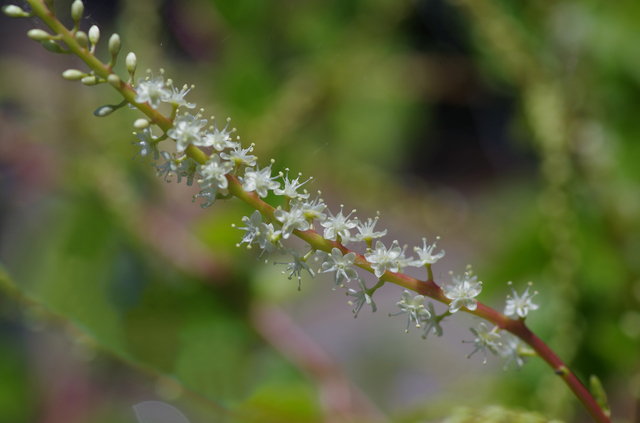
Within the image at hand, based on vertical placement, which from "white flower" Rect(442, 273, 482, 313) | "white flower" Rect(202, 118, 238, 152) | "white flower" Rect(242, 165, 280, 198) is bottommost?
"white flower" Rect(442, 273, 482, 313)

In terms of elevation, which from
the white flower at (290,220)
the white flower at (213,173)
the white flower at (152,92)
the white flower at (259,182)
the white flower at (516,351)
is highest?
the white flower at (152,92)

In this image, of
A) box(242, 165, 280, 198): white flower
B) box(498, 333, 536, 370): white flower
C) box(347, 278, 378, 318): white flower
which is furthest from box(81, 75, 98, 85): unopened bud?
box(498, 333, 536, 370): white flower

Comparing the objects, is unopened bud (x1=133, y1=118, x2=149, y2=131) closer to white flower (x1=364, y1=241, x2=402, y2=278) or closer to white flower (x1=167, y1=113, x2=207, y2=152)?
white flower (x1=167, y1=113, x2=207, y2=152)

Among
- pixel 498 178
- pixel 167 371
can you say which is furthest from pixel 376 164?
pixel 167 371

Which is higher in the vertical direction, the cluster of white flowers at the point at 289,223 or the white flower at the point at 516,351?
the cluster of white flowers at the point at 289,223

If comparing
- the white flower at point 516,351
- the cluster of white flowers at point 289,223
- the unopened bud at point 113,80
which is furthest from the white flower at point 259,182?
the white flower at point 516,351

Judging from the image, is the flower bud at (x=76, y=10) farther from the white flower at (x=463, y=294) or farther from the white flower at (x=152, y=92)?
the white flower at (x=463, y=294)

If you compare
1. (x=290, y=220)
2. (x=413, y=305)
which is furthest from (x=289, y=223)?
(x=413, y=305)
